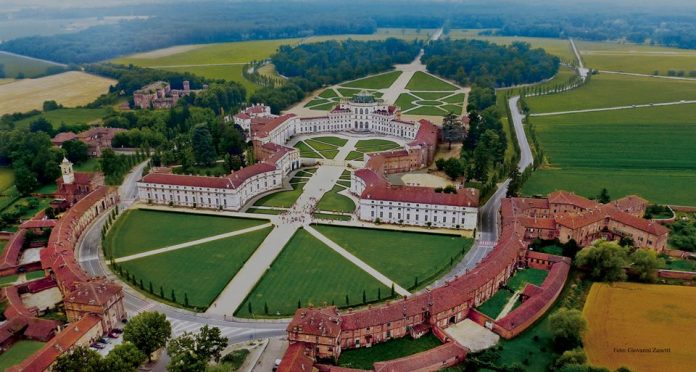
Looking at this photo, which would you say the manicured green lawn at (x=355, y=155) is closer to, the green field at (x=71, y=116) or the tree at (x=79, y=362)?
the green field at (x=71, y=116)

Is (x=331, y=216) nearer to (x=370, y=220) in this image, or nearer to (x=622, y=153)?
(x=370, y=220)

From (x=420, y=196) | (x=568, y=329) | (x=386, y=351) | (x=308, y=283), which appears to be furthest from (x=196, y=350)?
(x=420, y=196)

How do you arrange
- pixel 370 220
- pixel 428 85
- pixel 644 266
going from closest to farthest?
1. pixel 644 266
2. pixel 370 220
3. pixel 428 85

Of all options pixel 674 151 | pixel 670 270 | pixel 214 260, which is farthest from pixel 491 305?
pixel 674 151

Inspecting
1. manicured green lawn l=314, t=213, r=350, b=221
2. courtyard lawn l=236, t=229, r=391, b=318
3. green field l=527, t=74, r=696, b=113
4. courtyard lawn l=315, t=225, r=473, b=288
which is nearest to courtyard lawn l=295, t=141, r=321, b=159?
manicured green lawn l=314, t=213, r=350, b=221

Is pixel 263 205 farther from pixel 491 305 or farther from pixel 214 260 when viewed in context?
pixel 491 305
